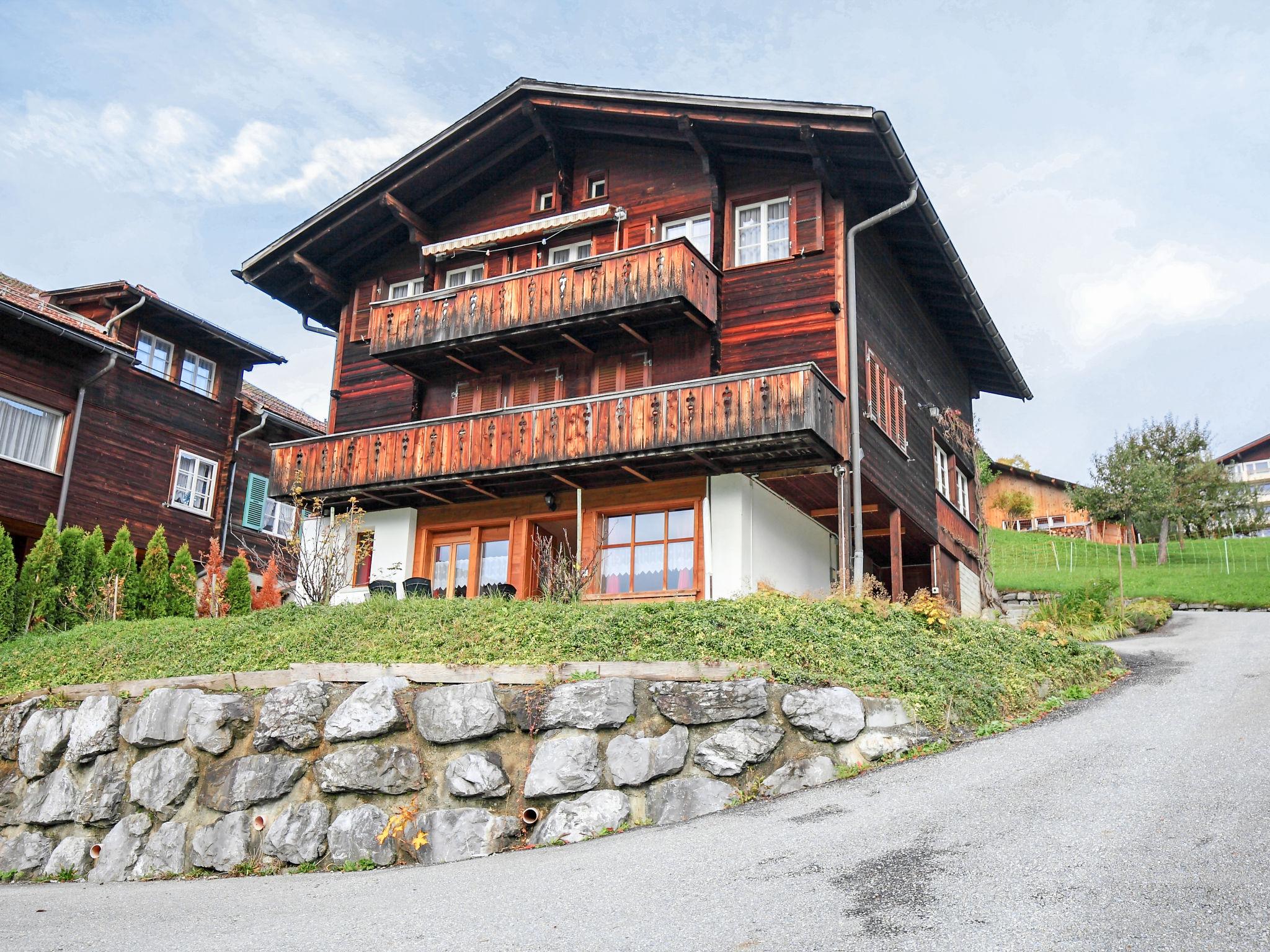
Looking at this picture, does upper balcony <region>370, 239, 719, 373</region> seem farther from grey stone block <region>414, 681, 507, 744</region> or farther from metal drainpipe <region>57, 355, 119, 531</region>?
grey stone block <region>414, 681, 507, 744</region>

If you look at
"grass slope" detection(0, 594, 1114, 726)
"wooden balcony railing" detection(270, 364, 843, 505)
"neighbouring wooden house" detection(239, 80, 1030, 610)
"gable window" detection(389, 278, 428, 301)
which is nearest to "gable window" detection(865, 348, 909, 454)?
"neighbouring wooden house" detection(239, 80, 1030, 610)

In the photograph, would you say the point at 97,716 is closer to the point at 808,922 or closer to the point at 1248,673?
the point at 808,922

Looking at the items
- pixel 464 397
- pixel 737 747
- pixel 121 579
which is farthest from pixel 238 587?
pixel 737 747

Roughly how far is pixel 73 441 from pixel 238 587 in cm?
532

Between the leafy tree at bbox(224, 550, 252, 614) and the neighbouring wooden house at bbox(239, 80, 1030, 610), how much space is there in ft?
6.66

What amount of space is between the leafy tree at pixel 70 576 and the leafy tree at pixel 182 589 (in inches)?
60.3

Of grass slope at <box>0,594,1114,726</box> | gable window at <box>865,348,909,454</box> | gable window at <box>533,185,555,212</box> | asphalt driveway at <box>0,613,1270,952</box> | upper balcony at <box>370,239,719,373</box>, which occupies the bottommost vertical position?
asphalt driveway at <box>0,613,1270,952</box>

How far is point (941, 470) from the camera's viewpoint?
25.0 metres

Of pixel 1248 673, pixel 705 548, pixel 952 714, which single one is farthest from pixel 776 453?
pixel 1248 673

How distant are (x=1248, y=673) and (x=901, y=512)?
668 centimetres

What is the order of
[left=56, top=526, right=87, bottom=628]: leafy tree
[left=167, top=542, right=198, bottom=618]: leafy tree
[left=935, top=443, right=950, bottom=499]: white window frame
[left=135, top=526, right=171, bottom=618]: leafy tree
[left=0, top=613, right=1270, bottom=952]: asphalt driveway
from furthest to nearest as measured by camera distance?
[left=935, top=443, right=950, bottom=499]: white window frame → [left=167, top=542, right=198, bottom=618]: leafy tree → [left=135, top=526, right=171, bottom=618]: leafy tree → [left=56, top=526, right=87, bottom=628]: leafy tree → [left=0, top=613, right=1270, bottom=952]: asphalt driveway

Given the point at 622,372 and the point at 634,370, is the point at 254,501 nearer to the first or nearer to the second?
the point at 622,372

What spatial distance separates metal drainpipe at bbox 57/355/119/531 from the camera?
23578 mm

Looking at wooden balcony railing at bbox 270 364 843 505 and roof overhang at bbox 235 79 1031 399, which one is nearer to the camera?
wooden balcony railing at bbox 270 364 843 505
